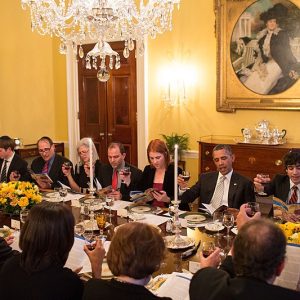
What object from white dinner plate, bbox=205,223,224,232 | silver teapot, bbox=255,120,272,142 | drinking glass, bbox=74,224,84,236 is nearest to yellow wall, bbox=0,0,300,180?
silver teapot, bbox=255,120,272,142

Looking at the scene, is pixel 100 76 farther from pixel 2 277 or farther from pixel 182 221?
pixel 2 277

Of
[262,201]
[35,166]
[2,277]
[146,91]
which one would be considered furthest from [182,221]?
[146,91]

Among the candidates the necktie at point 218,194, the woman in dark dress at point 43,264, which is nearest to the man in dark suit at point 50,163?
the necktie at point 218,194

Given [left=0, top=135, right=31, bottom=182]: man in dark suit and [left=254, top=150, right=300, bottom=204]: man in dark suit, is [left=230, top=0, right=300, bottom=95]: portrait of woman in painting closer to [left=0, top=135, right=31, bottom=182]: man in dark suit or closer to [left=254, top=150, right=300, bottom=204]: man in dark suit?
[left=254, top=150, right=300, bottom=204]: man in dark suit

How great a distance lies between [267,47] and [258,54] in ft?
0.43

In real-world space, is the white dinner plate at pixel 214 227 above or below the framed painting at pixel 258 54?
below

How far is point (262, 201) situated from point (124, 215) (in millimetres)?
1716

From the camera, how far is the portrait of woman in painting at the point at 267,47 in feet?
16.3

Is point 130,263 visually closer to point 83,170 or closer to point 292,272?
point 292,272

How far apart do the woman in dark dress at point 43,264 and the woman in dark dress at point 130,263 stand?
14 cm

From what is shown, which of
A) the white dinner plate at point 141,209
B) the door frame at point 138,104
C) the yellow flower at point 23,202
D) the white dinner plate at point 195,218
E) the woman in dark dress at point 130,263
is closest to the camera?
the woman in dark dress at point 130,263

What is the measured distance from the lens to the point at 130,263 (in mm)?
1571

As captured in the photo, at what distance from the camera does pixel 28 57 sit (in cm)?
662

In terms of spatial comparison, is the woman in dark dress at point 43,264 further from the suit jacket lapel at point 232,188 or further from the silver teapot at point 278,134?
the silver teapot at point 278,134
